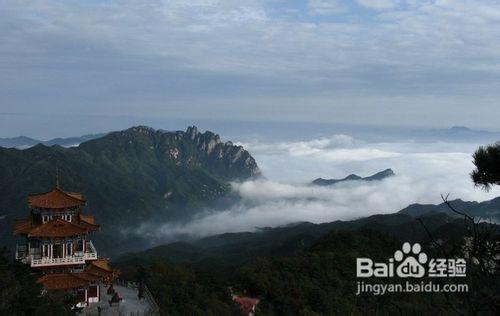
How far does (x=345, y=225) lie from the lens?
145875 mm

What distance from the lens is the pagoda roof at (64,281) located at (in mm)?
30422

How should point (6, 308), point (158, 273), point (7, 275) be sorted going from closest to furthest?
point (6, 308) < point (7, 275) < point (158, 273)

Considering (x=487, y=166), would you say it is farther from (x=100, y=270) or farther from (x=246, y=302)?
(x=246, y=302)

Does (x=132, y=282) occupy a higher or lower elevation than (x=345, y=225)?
higher

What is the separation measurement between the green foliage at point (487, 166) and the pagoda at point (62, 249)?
26.5m

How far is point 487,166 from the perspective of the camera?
9.77m

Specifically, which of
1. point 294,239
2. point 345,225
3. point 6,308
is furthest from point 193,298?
point 345,225

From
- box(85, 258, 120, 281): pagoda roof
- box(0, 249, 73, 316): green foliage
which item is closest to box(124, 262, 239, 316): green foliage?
box(85, 258, 120, 281): pagoda roof

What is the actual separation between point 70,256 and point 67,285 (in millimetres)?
2272

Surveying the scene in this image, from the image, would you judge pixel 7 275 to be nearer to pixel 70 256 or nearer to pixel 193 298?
pixel 70 256

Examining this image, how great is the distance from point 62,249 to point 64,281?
8.31 feet

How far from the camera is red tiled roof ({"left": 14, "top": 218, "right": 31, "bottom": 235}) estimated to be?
32.7m

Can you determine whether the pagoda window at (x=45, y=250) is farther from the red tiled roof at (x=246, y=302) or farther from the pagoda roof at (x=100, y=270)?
the red tiled roof at (x=246, y=302)

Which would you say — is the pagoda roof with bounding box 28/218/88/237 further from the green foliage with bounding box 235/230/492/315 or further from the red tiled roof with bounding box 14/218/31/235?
the green foliage with bounding box 235/230/492/315
